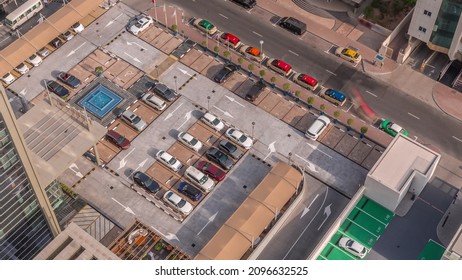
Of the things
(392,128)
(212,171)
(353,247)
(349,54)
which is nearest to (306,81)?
(349,54)

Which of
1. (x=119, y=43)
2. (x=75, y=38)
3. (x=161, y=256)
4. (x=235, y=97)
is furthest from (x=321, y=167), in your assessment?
(x=75, y=38)

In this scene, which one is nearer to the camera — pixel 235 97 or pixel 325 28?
pixel 235 97

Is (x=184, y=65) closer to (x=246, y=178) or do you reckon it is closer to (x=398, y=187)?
(x=246, y=178)

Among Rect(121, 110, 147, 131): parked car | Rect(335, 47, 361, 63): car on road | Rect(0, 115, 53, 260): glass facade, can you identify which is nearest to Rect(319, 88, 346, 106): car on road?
Rect(335, 47, 361, 63): car on road

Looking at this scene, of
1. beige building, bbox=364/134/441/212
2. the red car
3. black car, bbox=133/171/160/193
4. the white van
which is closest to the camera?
beige building, bbox=364/134/441/212

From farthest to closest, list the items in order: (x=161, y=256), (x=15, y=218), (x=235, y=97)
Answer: (x=235, y=97), (x=161, y=256), (x=15, y=218)

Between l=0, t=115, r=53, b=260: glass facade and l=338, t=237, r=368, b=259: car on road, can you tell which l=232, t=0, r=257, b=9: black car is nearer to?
l=338, t=237, r=368, b=259: car on road

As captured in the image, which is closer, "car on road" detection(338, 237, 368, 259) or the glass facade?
the glass facade

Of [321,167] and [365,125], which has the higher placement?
[365,125]
